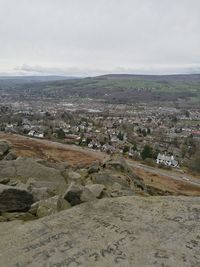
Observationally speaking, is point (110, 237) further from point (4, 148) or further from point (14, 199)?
point (4, 148)

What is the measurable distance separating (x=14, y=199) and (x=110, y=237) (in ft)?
17.2

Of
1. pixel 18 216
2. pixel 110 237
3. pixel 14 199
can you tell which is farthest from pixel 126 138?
pixel 110 237

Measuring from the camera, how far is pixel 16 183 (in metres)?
19.8

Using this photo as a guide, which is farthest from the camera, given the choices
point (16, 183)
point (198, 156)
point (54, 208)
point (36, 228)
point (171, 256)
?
point (198, 156)

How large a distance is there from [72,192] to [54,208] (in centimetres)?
99

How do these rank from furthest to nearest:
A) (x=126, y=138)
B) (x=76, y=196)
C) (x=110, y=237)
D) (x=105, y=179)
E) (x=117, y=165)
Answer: (x=126, y=138) < (x=117, y=165) < (x=105, y=179) < (x=76, y=196) < (x=110, y=237)

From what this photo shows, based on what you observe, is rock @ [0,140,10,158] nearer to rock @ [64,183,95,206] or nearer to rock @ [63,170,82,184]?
rock @ [63,170,82,184]

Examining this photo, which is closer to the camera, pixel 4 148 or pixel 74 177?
pixel 74 177

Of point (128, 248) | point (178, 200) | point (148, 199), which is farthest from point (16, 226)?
point (178, 200)

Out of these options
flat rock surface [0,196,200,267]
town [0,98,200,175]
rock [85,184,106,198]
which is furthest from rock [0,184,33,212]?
town [0,98,200,175]

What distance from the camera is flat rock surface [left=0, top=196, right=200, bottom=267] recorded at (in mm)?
10867

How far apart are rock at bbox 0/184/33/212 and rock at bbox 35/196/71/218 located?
0.69 meters

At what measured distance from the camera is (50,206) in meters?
15.0

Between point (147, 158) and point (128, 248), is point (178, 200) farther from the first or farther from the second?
point (147, 158)
